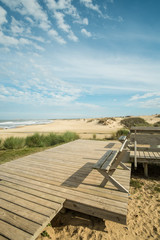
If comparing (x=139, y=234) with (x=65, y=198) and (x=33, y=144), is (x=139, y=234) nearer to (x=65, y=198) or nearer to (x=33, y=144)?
(x=65, y=198)

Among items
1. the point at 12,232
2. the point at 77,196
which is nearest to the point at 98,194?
the point at 77,196

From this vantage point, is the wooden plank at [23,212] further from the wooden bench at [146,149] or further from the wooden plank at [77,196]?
the wooden bench at [146,149]

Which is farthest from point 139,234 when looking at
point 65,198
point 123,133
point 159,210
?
point 123,133

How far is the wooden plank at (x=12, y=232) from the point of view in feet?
6.24

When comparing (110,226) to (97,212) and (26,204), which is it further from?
(26,204)

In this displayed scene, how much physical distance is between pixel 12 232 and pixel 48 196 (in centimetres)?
90

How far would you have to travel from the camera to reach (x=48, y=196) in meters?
2.82

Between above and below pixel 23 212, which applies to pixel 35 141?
above

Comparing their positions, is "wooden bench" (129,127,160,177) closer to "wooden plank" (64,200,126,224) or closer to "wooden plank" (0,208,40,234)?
"wooden plank" (64,200,126,224)

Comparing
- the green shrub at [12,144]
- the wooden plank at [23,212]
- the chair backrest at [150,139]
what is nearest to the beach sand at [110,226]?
the wooden plank at [23,212]

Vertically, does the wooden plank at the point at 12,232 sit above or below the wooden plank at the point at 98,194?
below

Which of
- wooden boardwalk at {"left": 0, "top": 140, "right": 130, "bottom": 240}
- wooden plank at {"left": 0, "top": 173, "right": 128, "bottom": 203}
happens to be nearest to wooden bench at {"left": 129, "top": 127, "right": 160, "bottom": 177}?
wooden boardwalk at {"left": 0, "top": 140, "right": 130, "bottom": 240}

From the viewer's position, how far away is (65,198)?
9.04ft

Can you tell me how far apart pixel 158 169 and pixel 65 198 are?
171 inches
